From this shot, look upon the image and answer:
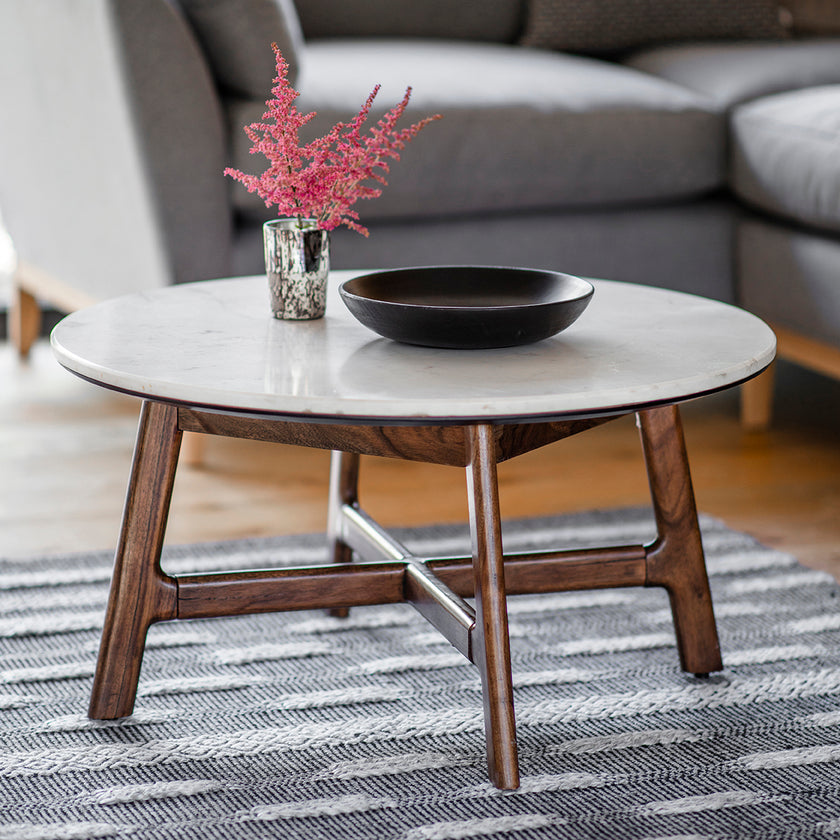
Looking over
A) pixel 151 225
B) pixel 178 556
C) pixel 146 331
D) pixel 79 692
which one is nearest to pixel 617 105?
pixel 151 225

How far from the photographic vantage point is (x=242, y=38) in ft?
5.93

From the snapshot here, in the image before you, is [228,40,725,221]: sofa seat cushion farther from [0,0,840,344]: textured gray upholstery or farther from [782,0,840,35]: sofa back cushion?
[782,0,840,35]: sofa back cushion

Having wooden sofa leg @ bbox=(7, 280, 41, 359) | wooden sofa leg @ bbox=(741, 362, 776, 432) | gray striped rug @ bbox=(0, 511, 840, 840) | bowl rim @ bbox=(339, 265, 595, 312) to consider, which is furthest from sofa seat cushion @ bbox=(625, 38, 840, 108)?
wooden sofa leg @ bbox=(7, 280, 41, 359)

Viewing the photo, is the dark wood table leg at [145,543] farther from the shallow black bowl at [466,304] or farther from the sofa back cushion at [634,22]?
the sofa back cushion at [634,22]

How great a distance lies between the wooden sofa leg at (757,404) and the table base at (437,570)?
3.14 feet

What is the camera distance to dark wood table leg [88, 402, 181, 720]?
1.07 m

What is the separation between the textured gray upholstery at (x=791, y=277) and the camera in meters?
1.86

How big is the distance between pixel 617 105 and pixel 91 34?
2.63ft

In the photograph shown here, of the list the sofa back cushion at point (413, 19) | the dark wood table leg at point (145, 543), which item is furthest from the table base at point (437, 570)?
the sofa back cushion at point (413, 19)

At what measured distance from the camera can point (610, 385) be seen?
91 centimetres

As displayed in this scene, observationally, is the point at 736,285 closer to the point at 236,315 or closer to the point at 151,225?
the point at 151,225

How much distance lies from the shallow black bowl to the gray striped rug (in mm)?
356

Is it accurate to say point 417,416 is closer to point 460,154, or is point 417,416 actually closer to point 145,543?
point 145,543

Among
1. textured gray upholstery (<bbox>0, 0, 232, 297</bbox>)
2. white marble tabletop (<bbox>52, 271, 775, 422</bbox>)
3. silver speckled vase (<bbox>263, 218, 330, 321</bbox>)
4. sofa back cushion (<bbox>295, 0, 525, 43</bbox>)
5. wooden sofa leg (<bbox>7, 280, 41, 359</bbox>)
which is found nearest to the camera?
white marble tabletop (<bbox>52, 271, 775, 422</bbox>)
